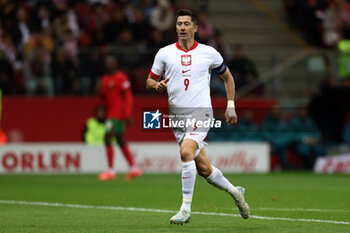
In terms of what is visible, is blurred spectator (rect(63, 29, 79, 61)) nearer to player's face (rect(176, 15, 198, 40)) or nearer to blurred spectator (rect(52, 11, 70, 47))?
blurred spectator (rect(52, 11, 70, 47))

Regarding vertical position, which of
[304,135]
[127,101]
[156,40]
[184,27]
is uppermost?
[184,27]

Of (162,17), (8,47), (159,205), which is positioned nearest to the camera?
(159,205)

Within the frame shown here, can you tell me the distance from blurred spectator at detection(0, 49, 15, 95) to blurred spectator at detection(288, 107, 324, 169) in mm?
6643

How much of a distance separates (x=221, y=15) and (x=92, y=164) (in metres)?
7.77

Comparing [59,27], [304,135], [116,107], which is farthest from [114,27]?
[304,135]

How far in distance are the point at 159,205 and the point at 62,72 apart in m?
8.40

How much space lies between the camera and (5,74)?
60.3ft

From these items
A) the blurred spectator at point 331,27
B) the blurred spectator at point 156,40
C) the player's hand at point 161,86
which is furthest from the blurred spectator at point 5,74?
the player's hand at point 161,86

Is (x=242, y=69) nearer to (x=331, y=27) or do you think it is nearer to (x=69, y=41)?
(x=331, y=27)

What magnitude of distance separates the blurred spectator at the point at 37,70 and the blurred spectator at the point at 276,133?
5224 millimetres

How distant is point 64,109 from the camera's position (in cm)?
1956

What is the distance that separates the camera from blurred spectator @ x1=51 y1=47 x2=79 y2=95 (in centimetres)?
1862

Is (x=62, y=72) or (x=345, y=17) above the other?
(x=345, y=17)

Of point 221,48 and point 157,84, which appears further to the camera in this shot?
point 221,48
